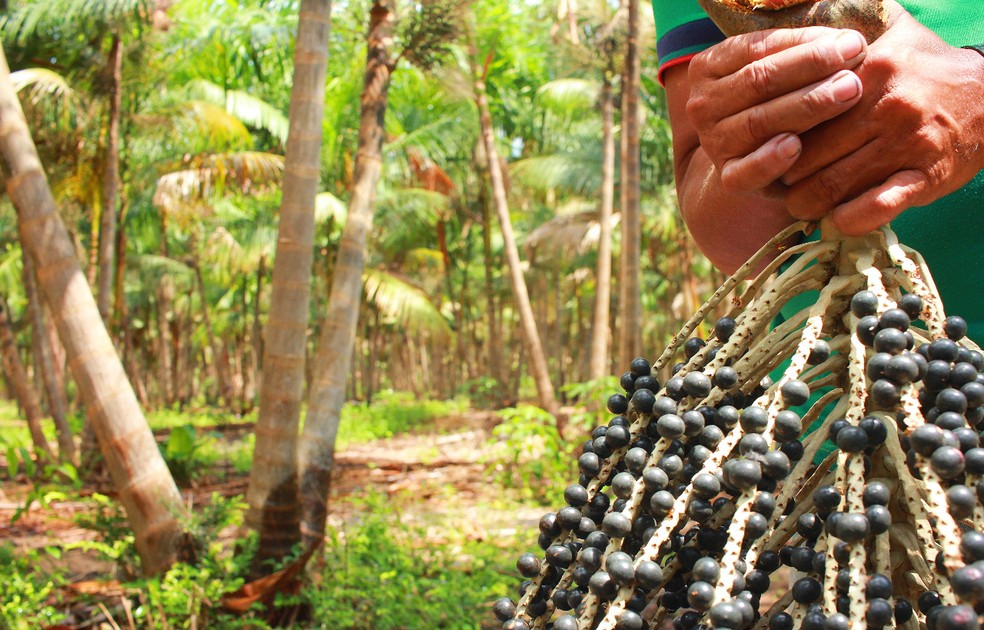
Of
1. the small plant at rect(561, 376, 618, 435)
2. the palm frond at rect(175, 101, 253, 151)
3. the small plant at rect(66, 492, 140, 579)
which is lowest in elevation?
the small plant at rect(66, 492, 140, 579)

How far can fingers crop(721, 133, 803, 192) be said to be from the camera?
809 millimetres

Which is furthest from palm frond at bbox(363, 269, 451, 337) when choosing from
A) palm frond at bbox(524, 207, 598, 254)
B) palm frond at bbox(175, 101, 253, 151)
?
palm frond at bbox(175, 101, 253, 151)

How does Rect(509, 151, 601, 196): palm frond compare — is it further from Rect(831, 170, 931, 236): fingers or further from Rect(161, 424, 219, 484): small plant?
Rect(831, 170, 931, 236): fingers

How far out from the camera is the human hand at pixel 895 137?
799mm

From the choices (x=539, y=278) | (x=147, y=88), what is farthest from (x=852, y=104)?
(x=539, y=278)

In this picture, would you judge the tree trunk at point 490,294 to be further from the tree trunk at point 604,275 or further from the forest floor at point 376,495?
the tree trunk at point 604,275

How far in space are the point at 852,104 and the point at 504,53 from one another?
13676 mm

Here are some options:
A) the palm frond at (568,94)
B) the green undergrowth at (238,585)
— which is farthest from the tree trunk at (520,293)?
the palm frond at (568,94)

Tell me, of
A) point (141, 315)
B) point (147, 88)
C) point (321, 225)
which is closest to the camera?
point (147, 88)

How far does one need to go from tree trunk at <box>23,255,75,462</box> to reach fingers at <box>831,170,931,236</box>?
10.2 m

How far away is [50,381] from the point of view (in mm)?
10492

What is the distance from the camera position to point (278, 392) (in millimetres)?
4133

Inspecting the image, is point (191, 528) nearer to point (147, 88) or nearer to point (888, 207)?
point (888, 207)

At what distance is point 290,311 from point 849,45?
367 centimetres
